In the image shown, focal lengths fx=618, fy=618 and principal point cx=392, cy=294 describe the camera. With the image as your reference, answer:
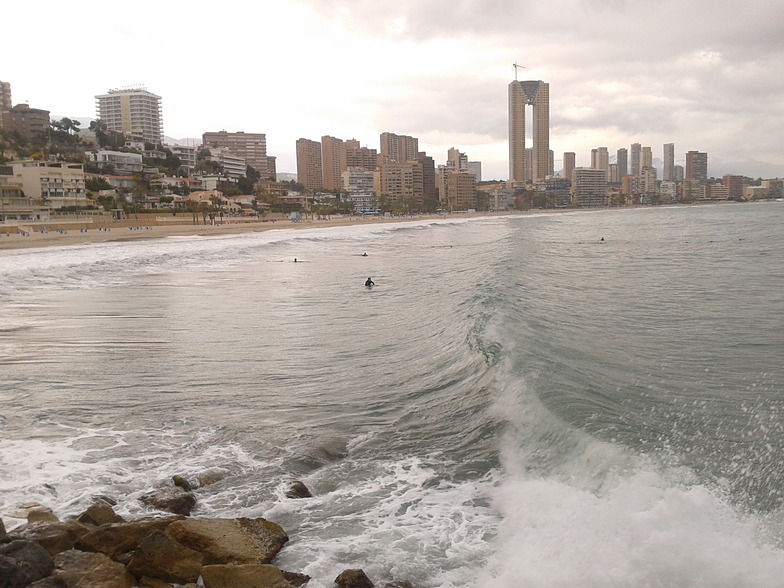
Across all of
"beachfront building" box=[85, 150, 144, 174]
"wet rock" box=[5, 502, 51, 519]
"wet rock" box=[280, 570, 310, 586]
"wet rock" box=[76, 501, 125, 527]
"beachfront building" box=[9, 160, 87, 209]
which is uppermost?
"beachfront building" box=[85, 150, 144, 174]

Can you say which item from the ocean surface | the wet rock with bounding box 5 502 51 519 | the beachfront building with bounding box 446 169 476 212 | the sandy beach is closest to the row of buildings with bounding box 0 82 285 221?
the sandy beach

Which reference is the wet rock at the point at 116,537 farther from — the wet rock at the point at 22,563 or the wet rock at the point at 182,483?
the wet rock at the point at 182,483

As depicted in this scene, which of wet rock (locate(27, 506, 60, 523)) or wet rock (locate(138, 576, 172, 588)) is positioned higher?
wet rock (locate(27, 506, 60, 523))

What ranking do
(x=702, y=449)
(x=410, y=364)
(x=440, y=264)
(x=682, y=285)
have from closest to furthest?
(x=702, y=449) < (x=410, y=364) < (x=682, y=285) < (x=440, y=264)

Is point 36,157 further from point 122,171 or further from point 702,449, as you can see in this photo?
point 702,449

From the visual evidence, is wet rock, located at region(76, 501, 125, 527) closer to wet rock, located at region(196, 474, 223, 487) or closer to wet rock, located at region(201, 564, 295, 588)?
wet rock, located at region(196, 474, 223, 487)

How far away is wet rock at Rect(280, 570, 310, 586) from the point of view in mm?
4523

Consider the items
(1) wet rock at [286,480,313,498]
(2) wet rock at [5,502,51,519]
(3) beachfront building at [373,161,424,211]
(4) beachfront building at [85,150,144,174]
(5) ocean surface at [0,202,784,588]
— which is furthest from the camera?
(3) beachfront building at [373,161,424,211]

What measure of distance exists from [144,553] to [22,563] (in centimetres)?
76

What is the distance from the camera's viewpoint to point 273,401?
8.73m

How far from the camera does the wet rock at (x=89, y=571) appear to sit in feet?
13.9

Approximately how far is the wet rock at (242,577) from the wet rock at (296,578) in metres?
0.13

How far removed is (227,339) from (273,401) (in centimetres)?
437

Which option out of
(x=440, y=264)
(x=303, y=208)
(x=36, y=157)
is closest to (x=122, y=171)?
(x=36, y=157)
